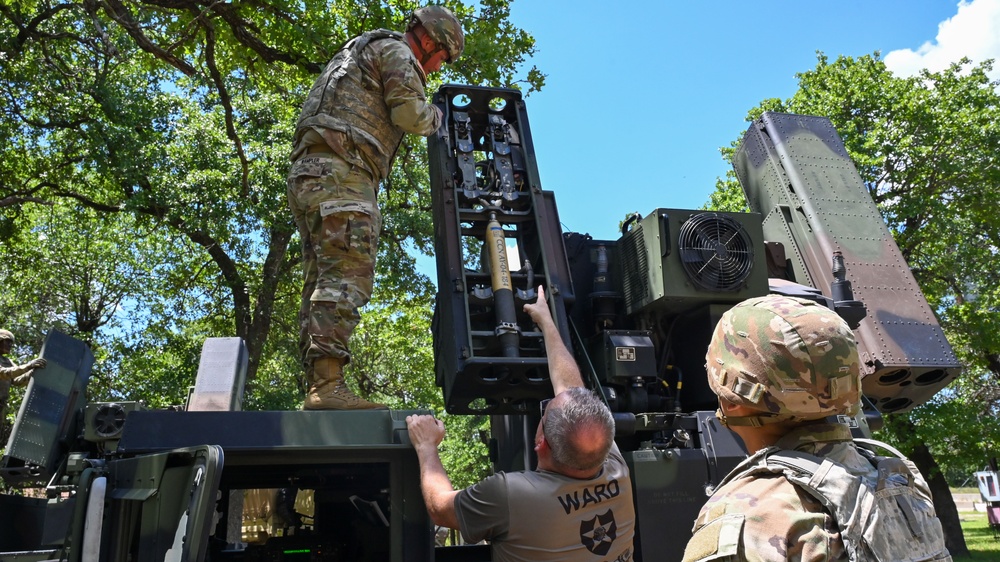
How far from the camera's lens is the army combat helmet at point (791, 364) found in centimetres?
168

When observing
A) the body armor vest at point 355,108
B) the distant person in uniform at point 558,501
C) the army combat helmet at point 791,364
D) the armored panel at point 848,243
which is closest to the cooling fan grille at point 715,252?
the armored panel at point 848,243

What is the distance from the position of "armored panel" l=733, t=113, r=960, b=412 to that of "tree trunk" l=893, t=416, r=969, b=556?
387 inches

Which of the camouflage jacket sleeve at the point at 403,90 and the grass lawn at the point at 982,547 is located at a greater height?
the camouflage jacket sleeve at the point at 403,90

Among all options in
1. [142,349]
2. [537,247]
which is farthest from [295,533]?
[142,349]

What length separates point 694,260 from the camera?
499 centimetres

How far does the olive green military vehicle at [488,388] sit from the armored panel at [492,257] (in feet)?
0.04

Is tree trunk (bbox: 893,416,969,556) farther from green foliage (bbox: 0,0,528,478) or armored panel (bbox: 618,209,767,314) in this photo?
armored panel (bbox: 618,209,767,314)

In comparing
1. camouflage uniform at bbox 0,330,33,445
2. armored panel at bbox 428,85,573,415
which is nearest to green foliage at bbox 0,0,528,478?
camouflage uniform at bbox 0,330,33,445

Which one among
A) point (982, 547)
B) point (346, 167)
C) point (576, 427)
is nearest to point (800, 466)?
point (576, 427)

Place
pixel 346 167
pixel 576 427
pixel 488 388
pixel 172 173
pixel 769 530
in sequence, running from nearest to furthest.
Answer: pixel 769 530, pixel 576 427, pixel 346 167, pixel 488 388, pixel 172 173

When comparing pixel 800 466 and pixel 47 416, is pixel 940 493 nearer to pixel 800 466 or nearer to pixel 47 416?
pixel 47 416

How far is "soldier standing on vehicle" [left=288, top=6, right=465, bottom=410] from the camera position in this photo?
12.2 ft

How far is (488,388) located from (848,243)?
353 cm

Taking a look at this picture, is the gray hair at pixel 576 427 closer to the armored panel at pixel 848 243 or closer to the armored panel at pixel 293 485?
the armored panel at pixel 293 485
